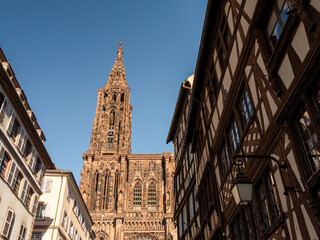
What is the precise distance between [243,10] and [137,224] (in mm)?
42790

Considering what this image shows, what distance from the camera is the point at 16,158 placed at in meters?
15.5

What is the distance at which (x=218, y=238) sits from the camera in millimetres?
11219

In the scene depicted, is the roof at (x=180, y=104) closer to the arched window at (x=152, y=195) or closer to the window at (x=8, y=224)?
the window at (x=8, y=224)

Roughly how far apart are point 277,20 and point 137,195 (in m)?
46.6

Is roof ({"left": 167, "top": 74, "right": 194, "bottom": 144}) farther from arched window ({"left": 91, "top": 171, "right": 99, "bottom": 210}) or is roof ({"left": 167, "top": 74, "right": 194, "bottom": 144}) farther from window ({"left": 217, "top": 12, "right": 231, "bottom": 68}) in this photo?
arched window ({"left": 91, "top": 171, "right": 99, "bottom": 210})

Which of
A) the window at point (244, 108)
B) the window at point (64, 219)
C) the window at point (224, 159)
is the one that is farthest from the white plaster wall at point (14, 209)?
the window at point (244, 108)

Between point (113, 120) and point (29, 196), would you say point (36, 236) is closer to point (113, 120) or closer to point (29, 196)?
point (29, 196)

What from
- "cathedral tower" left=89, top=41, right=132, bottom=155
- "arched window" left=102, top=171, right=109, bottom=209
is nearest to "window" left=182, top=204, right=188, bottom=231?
"arched window" left=102, top=171, right=109, bottom=209

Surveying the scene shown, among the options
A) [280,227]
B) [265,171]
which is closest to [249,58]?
[265,171]

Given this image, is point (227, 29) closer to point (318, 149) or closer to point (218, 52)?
point (218, 52)

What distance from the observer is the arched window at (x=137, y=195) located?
50.4 meters

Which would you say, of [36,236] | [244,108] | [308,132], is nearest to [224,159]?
[244,108]

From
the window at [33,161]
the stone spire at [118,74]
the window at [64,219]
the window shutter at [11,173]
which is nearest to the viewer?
the window shutter at [11,173]

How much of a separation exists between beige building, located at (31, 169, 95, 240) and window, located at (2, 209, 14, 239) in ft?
23.9
